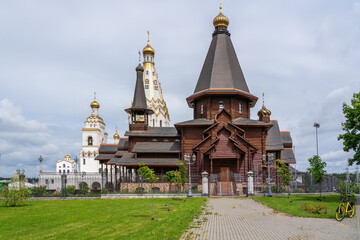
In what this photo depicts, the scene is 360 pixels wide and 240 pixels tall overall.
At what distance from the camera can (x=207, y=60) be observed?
36438 mm

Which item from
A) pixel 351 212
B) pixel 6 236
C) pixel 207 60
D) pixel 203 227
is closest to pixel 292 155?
pixel 207 60

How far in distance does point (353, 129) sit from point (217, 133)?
1305 centimetres

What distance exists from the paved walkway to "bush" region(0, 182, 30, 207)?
13.5 metres

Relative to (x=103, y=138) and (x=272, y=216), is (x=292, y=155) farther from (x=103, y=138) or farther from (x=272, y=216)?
(x=103, y=138)

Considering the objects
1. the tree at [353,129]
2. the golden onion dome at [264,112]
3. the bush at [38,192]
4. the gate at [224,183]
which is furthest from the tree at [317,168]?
the bush at [38,192]

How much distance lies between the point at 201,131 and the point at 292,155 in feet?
37.8

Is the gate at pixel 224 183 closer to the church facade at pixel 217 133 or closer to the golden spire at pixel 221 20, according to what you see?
the church facade at pixel 217 133

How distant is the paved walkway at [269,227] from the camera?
9.30 metres

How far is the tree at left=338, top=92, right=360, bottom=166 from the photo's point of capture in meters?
17.8

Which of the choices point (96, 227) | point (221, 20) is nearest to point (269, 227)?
point (96, 227)


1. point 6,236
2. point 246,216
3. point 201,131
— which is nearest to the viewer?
point 6,236

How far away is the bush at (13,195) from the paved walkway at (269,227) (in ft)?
44.4

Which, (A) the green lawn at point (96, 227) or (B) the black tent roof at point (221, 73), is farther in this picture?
(B) the black tent roof at point (221, 73)

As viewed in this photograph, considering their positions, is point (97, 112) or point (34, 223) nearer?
point (34, 223)
